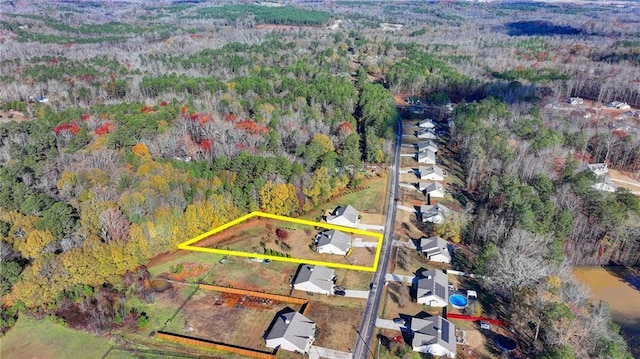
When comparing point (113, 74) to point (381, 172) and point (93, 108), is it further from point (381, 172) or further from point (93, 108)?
point (381, 172)

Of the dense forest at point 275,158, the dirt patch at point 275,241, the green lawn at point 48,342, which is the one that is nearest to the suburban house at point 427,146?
the dense forest at point 275,158

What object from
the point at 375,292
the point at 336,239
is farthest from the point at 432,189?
the point at 375,292

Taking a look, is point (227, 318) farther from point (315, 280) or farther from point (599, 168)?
point (599, 168)

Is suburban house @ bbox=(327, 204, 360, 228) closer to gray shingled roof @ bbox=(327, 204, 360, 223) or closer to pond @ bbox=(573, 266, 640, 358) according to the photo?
gray shingled roof @ bbox=(327, 204, 360, 223)

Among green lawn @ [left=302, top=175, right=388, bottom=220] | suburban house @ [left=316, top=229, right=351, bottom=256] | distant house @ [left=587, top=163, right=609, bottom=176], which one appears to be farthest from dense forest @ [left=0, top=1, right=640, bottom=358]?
suburban house @ [left=316, top=229, right=351, bottom=256]

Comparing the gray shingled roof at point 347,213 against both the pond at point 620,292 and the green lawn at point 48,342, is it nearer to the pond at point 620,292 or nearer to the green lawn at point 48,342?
the pond at point 620,292

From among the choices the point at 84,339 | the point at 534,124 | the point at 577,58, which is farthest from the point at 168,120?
the point at 577,58
